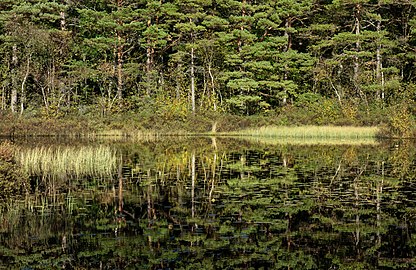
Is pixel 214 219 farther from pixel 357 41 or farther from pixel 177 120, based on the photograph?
pixel 357 41

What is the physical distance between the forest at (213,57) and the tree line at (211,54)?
105 millimetres

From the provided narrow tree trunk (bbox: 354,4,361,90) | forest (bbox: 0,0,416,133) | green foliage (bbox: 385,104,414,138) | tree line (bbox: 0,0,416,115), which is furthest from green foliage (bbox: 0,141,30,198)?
narrow tree trunk (bbox: 354,4,361,90)

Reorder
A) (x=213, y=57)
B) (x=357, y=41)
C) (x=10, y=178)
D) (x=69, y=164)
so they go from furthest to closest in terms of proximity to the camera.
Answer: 1. (x=213, y=57)
2. (x=357, y=41)
3. (x=69, y=164)
4. (x=10, y=178)

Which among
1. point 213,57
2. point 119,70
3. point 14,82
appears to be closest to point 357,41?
point 213,57

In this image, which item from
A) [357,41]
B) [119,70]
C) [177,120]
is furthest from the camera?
[119,70]

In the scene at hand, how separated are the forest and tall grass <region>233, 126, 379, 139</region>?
2.91 meters

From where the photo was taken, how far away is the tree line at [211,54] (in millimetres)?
36438

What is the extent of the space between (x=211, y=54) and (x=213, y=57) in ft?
5.36

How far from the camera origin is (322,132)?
30484mm

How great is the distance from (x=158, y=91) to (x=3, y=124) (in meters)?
11.5

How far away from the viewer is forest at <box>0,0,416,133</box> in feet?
119

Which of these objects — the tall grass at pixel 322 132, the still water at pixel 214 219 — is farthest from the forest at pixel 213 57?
the still water at pixel 214 219

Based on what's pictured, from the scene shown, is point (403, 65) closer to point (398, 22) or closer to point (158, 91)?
point (398, 22)

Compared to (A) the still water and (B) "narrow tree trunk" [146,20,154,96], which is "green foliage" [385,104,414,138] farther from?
(B) "narrow tree trunk" [146,20,154,96]
